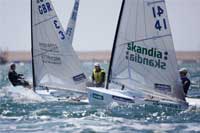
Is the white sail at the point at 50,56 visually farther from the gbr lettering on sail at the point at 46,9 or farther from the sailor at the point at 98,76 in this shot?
the sailor at the point at 98,76

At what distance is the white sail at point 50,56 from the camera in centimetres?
2202

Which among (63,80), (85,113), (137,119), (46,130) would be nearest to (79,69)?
(63,80)

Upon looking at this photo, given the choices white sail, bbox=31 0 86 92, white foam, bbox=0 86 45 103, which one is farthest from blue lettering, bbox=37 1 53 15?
white foam, bbox=0 86 45 103

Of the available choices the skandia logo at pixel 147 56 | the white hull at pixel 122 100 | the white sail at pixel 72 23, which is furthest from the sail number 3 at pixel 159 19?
the white sail at pixel 72 23

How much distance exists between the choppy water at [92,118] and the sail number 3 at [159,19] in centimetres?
278

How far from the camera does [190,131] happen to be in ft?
45.8

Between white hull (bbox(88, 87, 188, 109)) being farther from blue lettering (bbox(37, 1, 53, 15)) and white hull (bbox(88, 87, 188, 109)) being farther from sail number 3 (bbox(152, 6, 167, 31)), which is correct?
blue lettering (bbox(37, 1, 53, 15))

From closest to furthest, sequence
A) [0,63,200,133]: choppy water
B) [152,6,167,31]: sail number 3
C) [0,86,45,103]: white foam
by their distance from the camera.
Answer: [0,63,200,133]: choppy water < [152,6,167,31]: sail number 3 < [0,86,45,103]: white foam

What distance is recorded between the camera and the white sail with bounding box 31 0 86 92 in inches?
867

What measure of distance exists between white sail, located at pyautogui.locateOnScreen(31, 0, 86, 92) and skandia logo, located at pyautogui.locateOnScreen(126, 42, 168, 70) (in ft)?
12.7

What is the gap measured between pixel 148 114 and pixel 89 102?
2940mm

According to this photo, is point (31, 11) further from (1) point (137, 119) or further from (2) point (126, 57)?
(1) point (137, 119)

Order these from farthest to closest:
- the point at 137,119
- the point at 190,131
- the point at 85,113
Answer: the point at 85,113
the point at 137,119
the point at 190,131

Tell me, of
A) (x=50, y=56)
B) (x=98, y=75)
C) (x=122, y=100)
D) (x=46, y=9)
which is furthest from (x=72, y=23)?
(x=122, y=100)
